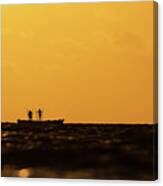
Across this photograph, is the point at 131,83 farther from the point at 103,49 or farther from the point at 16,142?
the point at 16,142

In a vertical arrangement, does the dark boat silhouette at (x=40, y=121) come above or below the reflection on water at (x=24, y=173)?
above

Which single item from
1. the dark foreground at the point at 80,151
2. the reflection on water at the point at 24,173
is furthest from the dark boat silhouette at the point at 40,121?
the reflection on water at the point at 24,173

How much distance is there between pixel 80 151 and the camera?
2625mm

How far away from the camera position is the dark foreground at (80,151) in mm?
2582

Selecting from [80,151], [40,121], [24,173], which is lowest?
[24,173]

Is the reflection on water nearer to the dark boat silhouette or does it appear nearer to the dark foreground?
the dark foreground

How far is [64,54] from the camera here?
2.63 meters

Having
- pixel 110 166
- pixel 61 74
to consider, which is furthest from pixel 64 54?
pixel 110 166

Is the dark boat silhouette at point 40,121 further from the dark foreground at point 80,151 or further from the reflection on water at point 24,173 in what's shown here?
the reflection on water at point 24,173

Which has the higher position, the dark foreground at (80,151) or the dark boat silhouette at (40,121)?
the dark boat silhouette at (40,121)

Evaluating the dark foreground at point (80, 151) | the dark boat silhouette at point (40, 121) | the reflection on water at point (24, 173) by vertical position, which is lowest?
the reflection on water at point (24, 173)

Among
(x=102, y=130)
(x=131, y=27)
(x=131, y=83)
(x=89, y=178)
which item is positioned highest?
(x=131, y=27)

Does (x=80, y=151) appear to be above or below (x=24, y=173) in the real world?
above

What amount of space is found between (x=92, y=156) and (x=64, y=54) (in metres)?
0.47
